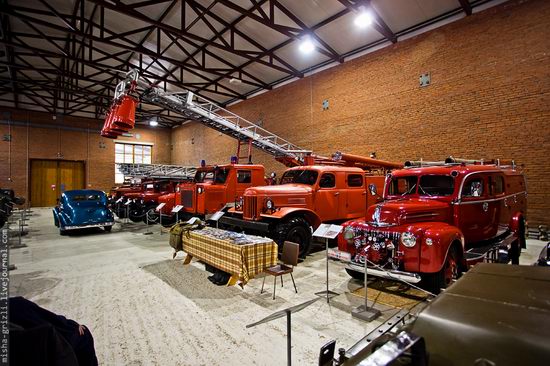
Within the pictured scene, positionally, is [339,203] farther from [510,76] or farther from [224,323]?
[510,76]

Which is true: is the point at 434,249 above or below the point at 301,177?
below

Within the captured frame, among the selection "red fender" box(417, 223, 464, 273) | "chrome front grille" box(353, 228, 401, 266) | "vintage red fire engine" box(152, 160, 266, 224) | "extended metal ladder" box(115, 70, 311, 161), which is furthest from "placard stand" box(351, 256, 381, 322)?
"extended metal ladder" box(115, 70, 311, 161)

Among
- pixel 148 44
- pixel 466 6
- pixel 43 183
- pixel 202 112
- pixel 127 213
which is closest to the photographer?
pixel 466 6

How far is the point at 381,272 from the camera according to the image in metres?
3.72

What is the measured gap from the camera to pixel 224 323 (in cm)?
329

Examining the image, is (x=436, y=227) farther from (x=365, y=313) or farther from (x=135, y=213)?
(x=135, y=213)

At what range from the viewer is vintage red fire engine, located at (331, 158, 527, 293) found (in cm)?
361

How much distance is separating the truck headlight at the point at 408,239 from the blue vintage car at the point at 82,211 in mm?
8871

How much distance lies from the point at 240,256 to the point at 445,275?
2692mm

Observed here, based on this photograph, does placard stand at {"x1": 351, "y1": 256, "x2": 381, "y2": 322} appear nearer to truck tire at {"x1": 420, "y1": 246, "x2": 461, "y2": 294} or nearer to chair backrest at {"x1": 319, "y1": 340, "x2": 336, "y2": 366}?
truck tire at {"x1": 420, "y1": 246, "x2": 461, "y2": 294}

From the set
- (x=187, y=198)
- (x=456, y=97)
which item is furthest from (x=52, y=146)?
(x=456, y=97)

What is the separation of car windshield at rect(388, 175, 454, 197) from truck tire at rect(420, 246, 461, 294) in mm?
1149

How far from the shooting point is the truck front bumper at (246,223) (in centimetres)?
576

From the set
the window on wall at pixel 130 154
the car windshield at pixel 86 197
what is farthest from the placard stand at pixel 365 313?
the window on wall at pixel 130 154
